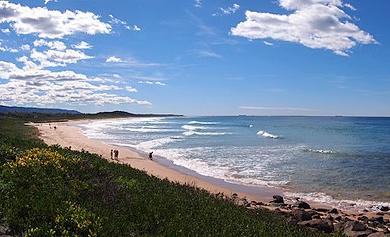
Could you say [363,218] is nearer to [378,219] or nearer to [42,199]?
[378,219]

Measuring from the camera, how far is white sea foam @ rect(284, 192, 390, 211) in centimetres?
2502

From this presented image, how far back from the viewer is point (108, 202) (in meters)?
10.6

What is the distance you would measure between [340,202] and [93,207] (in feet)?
64.6

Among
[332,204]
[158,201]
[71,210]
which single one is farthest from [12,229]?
[332,204]

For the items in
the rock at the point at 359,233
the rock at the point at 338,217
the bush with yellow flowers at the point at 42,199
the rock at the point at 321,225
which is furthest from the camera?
the rock at the point at 338,217

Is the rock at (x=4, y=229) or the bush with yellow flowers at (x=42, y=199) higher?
the bush with yellow flowers at (x=42, y=199)

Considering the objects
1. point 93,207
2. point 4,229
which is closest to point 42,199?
point 93,207

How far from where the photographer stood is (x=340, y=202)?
26203 mm

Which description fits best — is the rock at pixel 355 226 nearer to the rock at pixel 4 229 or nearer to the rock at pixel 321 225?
the rock at pixel 321 225

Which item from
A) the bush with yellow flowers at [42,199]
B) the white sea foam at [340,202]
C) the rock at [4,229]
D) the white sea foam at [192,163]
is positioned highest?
the bush with yellow flowers at [42,199]

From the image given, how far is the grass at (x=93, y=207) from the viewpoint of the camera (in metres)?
8.36

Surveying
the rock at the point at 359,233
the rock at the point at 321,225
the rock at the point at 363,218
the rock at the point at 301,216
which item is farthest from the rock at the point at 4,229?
the rock at the point at 363,218

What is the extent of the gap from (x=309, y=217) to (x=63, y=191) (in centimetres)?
1216

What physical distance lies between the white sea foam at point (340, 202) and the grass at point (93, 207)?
565 inches
